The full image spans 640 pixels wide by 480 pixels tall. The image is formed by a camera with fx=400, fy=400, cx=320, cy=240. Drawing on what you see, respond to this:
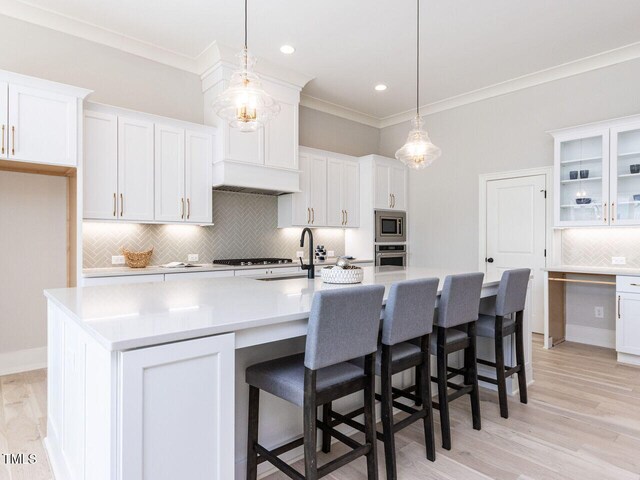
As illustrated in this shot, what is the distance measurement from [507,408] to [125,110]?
13.2ft

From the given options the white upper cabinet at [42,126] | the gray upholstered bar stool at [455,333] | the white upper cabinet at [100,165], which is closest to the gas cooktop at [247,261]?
the white upper cabinet at [100,165]

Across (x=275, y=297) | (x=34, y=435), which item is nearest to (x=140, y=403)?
(x=275, y=297)

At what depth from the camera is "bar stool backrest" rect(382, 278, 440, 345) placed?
6.32 feet

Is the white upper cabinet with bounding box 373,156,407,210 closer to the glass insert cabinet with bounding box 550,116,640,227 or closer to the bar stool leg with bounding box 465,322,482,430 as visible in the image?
the glass insert cabinet with bounding box 550,116,640,227

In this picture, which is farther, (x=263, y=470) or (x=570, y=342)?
(x=570, y=342)

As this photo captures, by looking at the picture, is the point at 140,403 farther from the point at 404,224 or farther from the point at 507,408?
the point at 404,224

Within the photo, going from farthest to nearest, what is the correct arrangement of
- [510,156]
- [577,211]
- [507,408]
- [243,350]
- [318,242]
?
[318,242]
[510,156]
[577,211]
[507,408]
[243,350]

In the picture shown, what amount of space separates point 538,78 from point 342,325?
4670 mm

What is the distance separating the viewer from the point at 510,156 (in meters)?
5.12

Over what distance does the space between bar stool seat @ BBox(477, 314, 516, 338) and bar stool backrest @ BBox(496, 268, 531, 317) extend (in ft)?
0.36

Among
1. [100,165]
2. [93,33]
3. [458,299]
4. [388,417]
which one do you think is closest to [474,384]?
[458,299]

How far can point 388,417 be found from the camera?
6.41ft

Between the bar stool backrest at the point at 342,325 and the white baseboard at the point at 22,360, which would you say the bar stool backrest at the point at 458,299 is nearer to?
the bar stool backrest at the point at 342,325

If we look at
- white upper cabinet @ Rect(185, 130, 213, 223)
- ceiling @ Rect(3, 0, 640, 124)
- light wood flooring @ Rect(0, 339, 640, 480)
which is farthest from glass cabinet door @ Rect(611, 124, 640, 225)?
Result: white upper cabinet @ Rect(185, 130, 213, 223)
